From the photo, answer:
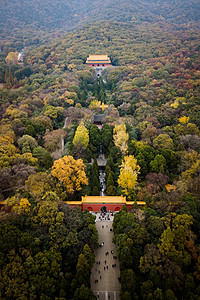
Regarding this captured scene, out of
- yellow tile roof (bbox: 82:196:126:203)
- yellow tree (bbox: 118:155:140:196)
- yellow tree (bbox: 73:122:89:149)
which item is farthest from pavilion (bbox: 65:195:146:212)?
yellow tree (bbox: 73:122:89:149)

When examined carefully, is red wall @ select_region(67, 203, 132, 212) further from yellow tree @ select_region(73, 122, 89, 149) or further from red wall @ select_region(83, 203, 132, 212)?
yellow tree @ select_region(73, 122, 89, 149)

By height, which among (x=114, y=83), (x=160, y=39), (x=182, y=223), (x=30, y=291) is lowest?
(x=30, y=291)

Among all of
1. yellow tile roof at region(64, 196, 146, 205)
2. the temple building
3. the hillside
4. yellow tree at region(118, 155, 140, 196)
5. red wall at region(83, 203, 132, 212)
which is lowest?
red wall at region(83, 203, 132, 212)

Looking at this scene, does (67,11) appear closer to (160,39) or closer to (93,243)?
(160,39)

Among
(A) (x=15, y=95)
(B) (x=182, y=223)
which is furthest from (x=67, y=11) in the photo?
(B) (x=182, y=223)

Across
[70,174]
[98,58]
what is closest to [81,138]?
[70,174]

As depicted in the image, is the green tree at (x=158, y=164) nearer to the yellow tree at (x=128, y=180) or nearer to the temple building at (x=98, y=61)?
the yellow tree at (x=128, y=180)
